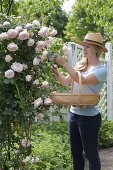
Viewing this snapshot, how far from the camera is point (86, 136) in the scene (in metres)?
3.54

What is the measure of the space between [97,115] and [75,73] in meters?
0.45

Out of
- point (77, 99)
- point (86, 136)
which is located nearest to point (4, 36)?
point (77, 99)

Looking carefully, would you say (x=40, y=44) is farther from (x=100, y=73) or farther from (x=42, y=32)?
(x=100, y=73)

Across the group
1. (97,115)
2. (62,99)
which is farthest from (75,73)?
(97,115)

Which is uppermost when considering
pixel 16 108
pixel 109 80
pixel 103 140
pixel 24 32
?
pixel 24 32

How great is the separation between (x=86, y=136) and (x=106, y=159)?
2320 millimetres

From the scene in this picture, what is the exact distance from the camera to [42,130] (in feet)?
20.8

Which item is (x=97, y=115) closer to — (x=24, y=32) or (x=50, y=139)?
(x=24, y=32)

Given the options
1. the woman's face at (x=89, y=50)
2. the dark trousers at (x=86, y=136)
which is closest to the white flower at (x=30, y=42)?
the woman's face at (x=89, y=50)

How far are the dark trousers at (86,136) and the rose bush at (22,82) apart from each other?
0.31m

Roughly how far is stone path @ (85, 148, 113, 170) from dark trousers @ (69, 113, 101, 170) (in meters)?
1.36

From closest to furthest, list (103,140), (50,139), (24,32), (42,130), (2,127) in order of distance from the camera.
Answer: (24,32), (2,127), (50,139), (42,130), (103,140)

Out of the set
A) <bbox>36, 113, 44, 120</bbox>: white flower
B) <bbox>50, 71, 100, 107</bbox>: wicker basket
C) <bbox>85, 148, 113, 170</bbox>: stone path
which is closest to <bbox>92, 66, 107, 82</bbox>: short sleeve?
<bbox>50, 71, 100, 107</bbox>: wicker basket

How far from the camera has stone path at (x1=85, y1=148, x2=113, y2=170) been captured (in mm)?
5270
